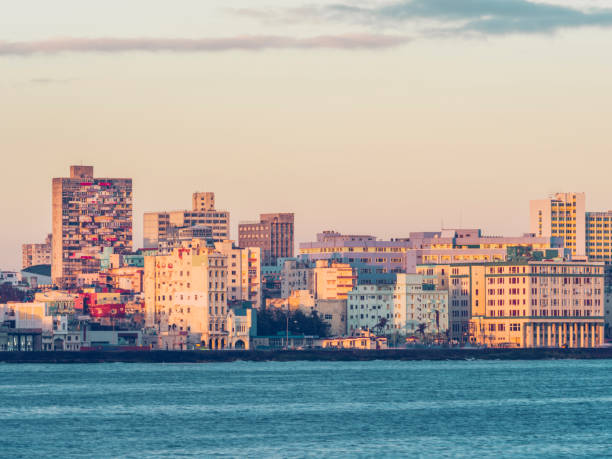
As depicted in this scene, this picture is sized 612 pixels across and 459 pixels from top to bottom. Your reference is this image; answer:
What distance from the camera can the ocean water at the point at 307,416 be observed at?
109438mm

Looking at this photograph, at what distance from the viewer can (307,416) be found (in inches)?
5231

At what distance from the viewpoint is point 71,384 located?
178 m

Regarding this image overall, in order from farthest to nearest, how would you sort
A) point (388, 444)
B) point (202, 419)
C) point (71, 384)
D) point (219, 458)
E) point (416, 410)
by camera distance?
point (71, 384) < point (416, 410) < point (202, 419) < point (388, 444) < point (219, 458)

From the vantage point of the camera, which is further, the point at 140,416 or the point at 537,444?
the point at 140,416

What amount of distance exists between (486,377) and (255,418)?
2545 inches

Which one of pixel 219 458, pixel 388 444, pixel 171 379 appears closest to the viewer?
pixel 219 458

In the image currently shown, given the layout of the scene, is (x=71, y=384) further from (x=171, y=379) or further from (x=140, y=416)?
(x=140, y=416)

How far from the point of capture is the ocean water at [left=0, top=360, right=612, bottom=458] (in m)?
109

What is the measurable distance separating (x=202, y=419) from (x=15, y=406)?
2084 cm

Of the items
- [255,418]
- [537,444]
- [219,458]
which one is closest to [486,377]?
[255,418]

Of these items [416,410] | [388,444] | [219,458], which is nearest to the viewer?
[219,458]

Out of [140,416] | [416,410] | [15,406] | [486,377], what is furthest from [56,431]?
[486,377]

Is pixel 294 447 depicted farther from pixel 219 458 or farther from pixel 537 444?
pixel 537 444

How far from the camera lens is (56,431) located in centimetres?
12019
